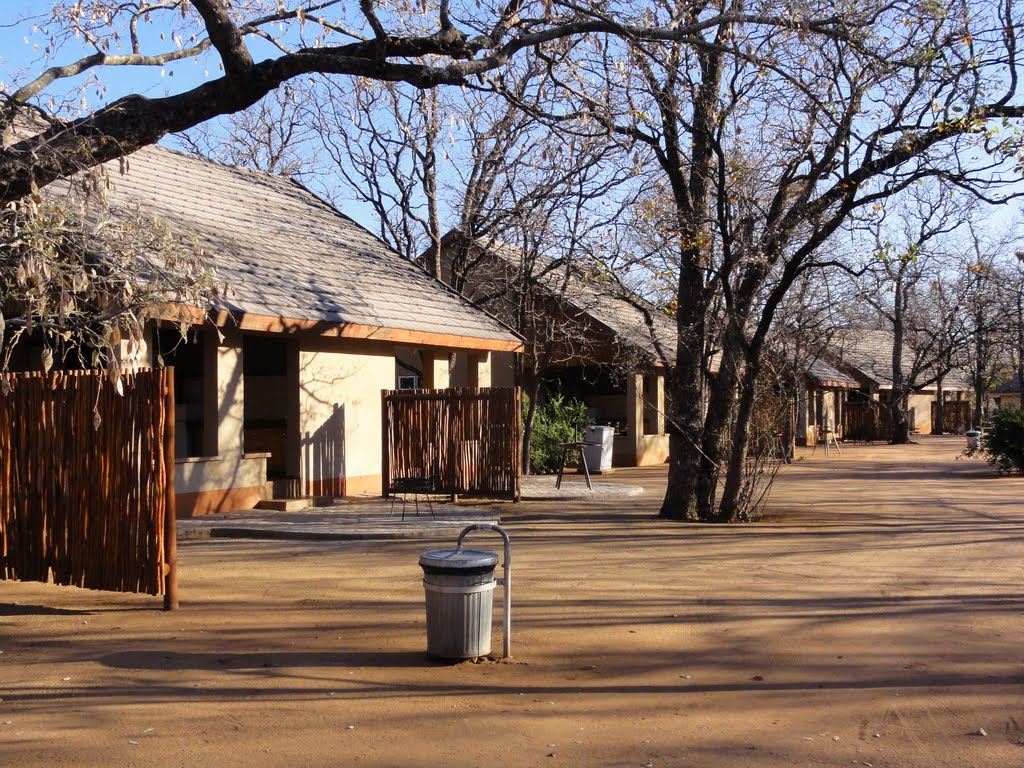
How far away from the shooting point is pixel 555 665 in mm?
7156

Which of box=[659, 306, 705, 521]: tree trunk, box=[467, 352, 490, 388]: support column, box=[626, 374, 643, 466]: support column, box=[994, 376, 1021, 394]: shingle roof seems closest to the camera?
box=[659, 306, 705, 521]: tree trunk

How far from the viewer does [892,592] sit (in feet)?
32.0

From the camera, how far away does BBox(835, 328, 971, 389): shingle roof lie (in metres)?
54.0

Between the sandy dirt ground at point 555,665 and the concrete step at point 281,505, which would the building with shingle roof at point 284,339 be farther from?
the sandy dirt ground at point 555,665

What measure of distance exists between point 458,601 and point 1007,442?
72.6ft

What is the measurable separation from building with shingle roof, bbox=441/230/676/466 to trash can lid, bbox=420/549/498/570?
1571cm

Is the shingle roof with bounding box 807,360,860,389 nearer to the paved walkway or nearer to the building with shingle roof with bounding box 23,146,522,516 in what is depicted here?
the building with shingle roof with bounding box 23,146,522,516

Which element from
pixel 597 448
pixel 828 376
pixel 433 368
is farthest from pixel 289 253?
pixel 828 376

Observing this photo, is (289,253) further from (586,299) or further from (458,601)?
(458,601)

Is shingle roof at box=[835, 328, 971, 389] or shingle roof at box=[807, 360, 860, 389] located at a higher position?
shingle roof at box=[835, 328, 971, 389]

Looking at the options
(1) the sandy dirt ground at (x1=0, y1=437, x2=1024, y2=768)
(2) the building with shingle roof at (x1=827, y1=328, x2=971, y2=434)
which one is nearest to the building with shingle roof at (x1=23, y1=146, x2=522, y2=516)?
(1) the sandy dirt ground at (x1=0, y1=437, x2=1024, y2=768)

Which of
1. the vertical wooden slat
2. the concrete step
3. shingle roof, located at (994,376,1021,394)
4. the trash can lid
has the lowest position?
the concrete step

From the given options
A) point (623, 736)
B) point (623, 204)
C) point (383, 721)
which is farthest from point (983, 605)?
point (623, 204)

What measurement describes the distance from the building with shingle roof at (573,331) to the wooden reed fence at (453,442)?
5.90m
